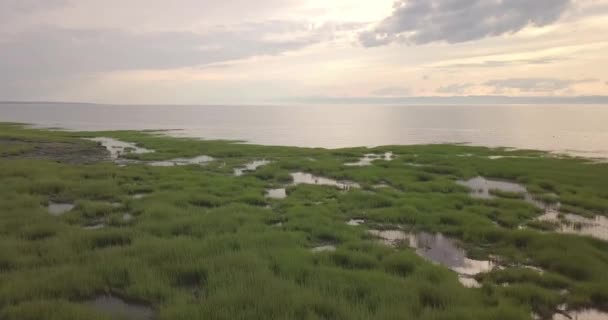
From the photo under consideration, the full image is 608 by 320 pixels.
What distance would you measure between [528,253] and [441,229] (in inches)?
110

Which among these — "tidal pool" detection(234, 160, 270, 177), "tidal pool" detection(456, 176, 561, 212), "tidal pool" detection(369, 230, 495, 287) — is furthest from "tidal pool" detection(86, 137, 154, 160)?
"tidal pool" detection(456, 176, 561, 212)

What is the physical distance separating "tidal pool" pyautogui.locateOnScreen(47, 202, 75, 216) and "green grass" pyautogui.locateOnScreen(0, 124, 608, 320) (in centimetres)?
51

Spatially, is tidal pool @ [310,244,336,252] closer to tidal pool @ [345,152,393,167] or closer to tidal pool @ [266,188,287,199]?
tidal pool @ [266,188,287,199]

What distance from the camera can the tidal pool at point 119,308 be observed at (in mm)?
6871

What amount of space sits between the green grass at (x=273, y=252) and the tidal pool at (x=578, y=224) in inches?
29.3

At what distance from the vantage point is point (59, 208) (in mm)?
15133

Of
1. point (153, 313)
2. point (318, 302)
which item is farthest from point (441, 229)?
point (153, 313)

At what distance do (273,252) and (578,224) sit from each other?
1166cm

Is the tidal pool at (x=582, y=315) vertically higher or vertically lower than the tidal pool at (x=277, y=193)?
lower

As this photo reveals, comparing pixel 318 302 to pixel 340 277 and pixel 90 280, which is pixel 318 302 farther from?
pixel 90 280

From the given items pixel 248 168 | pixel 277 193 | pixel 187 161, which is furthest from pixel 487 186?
pixel 187 161

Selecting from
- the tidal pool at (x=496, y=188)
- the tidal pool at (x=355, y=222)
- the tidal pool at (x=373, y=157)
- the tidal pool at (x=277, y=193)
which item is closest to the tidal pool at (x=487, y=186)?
the tidal pool at (x=496, y=188)

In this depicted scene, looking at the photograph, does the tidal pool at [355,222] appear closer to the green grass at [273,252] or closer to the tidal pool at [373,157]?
the green grass at [273,252]

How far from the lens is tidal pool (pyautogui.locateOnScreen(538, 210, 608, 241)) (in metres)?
13.1
